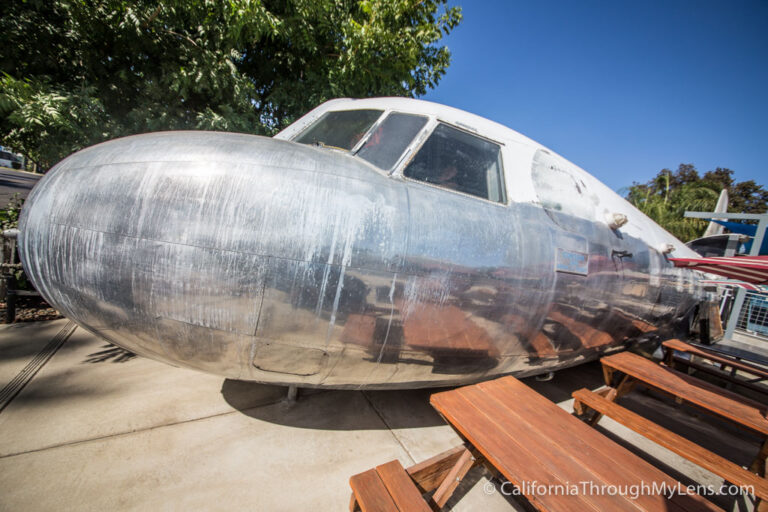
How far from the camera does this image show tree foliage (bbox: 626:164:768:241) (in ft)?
57.5

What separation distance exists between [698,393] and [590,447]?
2.02m

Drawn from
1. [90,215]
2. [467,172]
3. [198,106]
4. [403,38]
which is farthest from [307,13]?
[90,215]

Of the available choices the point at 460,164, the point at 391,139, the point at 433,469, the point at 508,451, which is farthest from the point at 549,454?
the point at 391,139

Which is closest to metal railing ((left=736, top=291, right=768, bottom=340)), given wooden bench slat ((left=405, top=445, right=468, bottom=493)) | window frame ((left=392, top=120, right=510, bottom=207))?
window frame ((left=392, top=120, right=510, bottom=207))

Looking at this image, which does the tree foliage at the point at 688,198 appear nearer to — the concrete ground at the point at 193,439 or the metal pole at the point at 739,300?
the metal pole at the point at 739,300

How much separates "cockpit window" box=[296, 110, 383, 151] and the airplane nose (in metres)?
0.94

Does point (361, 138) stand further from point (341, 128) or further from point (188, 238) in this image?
point (188, 238)

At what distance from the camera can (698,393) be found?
9.14ft

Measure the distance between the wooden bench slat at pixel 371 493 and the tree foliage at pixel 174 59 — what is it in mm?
6087

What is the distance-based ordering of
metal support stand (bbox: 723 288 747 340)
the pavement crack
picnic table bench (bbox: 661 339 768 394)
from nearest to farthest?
1. the pavement crack
2. picnic table bench (bbox: 661 339 768 394)
3. metal support stand (bbox: 723 288 747 340)

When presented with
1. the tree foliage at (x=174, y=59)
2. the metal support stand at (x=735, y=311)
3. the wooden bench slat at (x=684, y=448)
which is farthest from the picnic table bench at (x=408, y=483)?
the metal support stand at (x=735, y=311)

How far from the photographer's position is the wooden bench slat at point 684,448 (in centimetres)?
179

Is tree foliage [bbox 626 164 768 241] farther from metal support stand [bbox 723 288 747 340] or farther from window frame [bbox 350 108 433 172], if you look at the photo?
window frame [bbox 350 108 433 172]

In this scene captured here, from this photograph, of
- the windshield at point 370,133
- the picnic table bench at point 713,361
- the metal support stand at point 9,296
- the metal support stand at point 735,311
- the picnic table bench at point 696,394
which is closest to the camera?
the windshield at point 370,133
